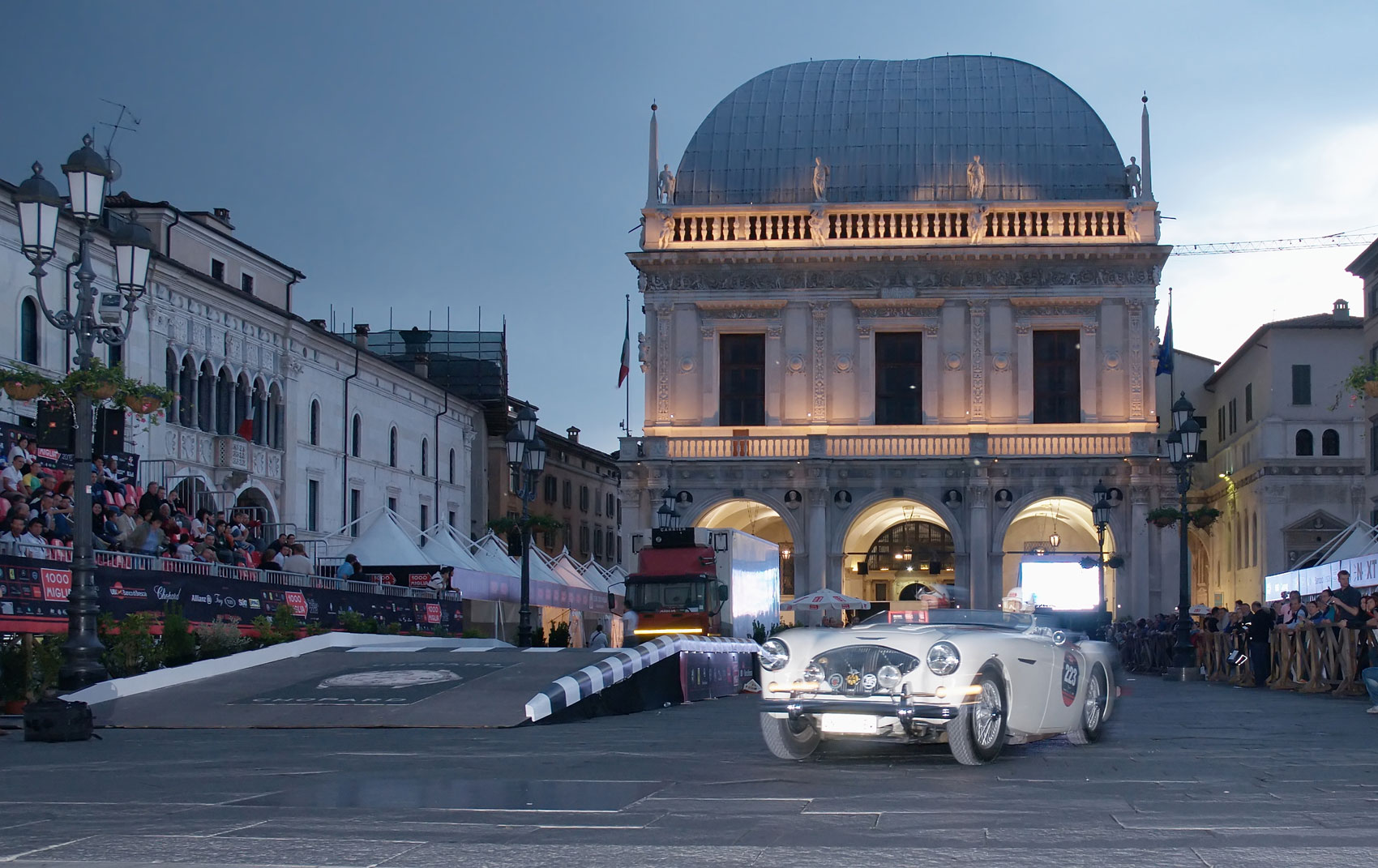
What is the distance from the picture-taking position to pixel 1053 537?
212 ft

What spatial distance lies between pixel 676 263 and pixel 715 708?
41207mm

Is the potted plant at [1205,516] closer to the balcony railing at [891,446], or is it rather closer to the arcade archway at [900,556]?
the balcony railing at [891,446]

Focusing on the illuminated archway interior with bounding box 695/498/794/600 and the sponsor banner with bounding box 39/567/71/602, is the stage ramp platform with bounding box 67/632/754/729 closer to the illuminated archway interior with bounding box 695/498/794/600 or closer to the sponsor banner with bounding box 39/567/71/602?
the sponsor banner with bounding box 39/567/71/602

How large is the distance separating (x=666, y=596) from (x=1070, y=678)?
1084 inches

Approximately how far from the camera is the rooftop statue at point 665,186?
207 ft

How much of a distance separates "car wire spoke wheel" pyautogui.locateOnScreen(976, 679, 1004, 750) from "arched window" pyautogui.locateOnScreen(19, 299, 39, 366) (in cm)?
2794

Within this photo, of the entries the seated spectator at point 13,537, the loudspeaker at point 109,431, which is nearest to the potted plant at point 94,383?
the loudspeaker at point 109,431

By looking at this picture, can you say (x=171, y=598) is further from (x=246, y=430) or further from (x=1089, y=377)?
(x=1089, y=377)

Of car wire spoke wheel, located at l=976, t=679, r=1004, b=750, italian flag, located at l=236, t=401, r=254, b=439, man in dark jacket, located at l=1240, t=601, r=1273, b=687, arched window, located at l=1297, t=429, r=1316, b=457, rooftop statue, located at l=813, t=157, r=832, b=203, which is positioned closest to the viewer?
car wire spoke wheel, located at l=976, t=679, r=1004, b=750

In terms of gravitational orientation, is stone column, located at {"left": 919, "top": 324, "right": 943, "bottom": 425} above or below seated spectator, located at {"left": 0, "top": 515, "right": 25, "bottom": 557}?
above

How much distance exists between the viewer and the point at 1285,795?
1023 centimetres

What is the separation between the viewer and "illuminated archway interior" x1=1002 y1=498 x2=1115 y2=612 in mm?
60156

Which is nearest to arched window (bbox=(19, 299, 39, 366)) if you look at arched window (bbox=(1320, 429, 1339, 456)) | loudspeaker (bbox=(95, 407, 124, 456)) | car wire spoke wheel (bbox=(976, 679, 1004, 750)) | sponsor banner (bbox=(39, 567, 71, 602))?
sponsor banner (bbox=(39, 567, 71, 602))

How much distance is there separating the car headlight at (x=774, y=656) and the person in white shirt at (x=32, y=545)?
10.7 m
